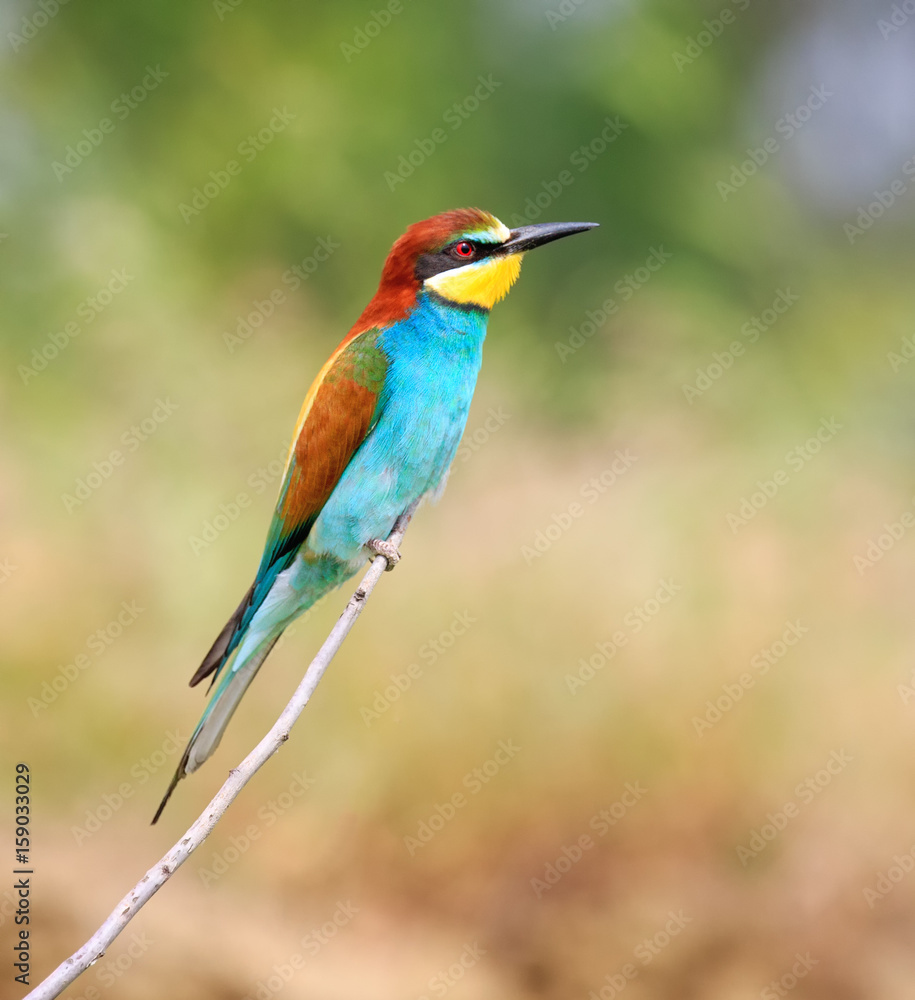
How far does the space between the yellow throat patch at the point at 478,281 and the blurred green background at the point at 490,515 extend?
1692 millimetres

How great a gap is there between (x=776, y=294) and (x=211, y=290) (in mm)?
3118

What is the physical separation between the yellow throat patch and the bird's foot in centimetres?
56

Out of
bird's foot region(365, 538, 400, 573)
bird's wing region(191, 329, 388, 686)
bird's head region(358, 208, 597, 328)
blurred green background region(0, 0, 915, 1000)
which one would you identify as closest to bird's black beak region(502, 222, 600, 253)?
bird's head region(358, 208, 597, 328)

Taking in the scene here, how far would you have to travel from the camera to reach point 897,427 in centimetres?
511

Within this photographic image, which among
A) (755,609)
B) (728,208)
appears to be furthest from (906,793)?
(728,208)

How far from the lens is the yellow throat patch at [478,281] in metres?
2.26

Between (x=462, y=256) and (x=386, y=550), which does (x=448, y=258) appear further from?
(x=386, y=550)

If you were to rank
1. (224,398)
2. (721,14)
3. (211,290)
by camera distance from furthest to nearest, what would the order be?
(721,14) → (211,290) → (224,398)

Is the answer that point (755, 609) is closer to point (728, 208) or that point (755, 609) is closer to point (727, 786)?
point (727, 786)

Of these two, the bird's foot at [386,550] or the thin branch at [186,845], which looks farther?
the bird's foot at [386,550]

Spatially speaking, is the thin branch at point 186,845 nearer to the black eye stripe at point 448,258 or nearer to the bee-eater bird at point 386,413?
the bee-eater bird at point 386,413

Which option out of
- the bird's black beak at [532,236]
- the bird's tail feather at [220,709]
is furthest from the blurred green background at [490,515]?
the bird's black beak at [532,236]

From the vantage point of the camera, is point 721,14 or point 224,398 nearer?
point 224,398

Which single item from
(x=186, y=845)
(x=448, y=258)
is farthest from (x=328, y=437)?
(x=186, y=845)
